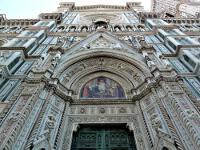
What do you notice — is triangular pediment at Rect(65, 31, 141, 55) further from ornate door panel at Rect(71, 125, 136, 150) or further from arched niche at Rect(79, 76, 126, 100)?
ornate door panel at Rect(71, 125, 136, 150)

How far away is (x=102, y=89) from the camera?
10.3 meters

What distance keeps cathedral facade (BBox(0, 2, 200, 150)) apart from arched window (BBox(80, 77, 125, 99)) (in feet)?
0.14

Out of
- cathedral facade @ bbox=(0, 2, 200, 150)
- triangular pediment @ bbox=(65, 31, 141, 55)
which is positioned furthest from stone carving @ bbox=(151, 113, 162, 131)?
triangular pediment @ bbox=(65, 31, 141, 55)

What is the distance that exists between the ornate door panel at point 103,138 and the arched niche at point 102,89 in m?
1.66

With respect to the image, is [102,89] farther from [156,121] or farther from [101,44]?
[156,121]

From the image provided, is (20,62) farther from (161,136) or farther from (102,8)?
(102,8)

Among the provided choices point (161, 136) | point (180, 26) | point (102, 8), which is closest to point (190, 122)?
point (161, 136)

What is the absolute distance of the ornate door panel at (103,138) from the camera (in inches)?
302

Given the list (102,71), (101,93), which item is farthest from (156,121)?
(102,71)

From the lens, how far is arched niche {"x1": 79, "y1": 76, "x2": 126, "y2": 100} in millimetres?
9883

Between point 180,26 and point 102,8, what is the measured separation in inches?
426

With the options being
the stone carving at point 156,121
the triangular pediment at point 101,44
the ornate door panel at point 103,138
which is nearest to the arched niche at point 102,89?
the ornate door panel at point 103,138

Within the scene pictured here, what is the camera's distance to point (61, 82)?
31.7 feet

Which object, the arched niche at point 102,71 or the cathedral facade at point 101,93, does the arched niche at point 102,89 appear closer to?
the cathedral facade at point 101,93
